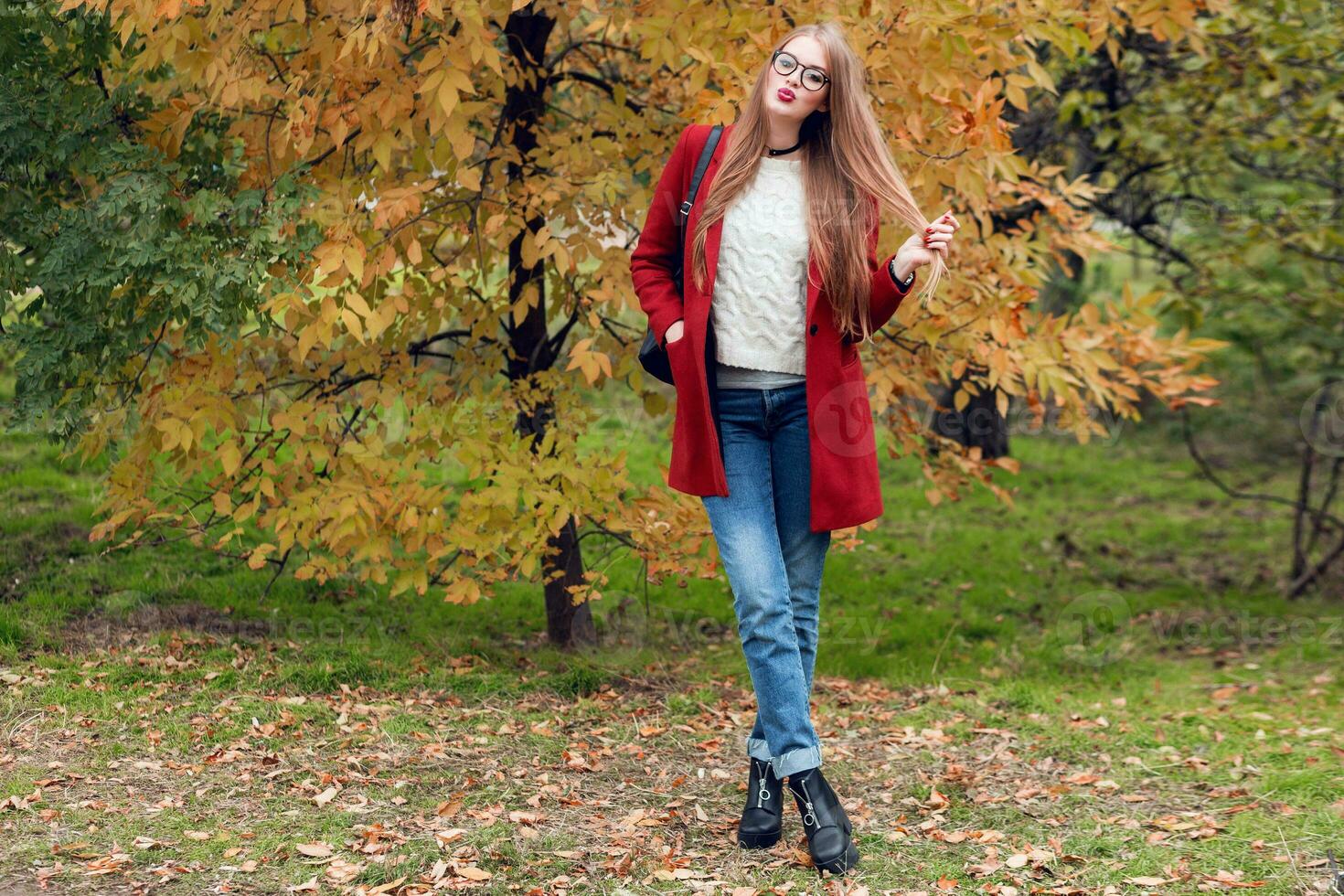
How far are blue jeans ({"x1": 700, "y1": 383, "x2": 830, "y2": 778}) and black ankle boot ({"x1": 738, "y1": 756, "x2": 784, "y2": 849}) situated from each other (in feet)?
0.52

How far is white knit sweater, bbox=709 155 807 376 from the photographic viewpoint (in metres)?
3.06

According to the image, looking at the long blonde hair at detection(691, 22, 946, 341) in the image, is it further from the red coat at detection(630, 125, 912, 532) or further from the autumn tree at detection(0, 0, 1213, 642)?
the autumn tree at detection(0, 0, 1213, 642)

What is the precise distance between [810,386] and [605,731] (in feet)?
6.17

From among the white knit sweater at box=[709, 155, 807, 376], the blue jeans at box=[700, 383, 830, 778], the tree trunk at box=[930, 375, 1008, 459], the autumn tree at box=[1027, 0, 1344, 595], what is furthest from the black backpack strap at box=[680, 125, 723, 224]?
the tree trunk at box=[930, 375, 1008, 459]

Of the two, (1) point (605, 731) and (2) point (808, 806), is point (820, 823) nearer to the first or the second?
(2) point (808, 806)

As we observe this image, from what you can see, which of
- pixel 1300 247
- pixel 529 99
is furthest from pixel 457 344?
pixel 1300 247

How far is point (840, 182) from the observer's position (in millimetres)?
3094

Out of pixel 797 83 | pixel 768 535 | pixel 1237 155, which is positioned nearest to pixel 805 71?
pixel 797 83

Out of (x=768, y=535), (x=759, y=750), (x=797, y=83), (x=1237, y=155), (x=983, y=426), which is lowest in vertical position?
(x=759, y=750)

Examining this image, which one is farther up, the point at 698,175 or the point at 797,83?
the point at 797,83

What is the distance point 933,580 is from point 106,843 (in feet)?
17.8

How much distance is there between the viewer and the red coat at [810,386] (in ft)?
9.92

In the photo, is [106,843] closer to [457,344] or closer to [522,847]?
[522,847]

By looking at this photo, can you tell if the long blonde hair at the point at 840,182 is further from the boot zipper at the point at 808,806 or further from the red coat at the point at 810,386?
the boot zipper at the point at 808,806
